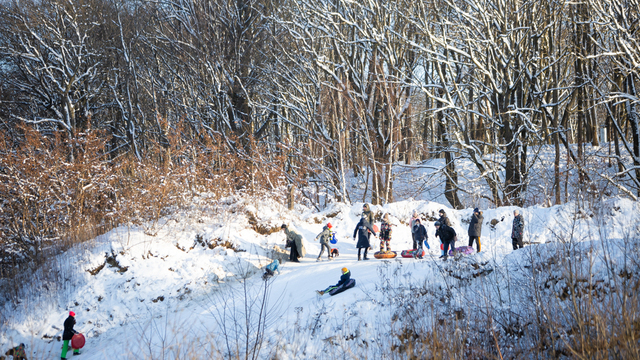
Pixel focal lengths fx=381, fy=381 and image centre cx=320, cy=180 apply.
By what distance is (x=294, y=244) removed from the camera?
43.8ft

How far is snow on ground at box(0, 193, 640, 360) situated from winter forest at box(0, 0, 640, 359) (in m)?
0.10

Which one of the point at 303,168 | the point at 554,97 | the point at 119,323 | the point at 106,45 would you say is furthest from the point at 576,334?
the point at 106,45

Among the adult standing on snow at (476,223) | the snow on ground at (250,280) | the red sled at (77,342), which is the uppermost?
the adult standing on snow at (476,223)

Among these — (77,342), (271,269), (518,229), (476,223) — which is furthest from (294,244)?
(518,229)

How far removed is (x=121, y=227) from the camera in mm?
14086

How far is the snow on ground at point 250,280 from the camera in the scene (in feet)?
26.5

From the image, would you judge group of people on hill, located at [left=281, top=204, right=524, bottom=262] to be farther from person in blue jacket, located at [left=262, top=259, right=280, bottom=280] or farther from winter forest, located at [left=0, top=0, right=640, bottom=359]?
person in blue jacket, located at [left=262, top=259, right=280, bottom=280]

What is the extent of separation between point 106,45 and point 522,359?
26526 mm

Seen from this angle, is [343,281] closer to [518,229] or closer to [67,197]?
[518,229]

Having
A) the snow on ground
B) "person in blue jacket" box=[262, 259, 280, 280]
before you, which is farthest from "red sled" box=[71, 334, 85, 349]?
"person in blue jacket" box=[262, 259, 280, 280]

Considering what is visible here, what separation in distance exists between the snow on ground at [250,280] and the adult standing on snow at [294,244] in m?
0.34

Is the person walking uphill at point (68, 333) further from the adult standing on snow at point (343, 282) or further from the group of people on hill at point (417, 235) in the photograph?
the group of people on hill at point (417, 235)

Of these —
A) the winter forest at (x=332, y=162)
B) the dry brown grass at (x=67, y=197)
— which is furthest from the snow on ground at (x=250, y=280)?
the dry brown grass at (x=67, y=197)

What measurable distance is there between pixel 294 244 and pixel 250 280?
1.97m
